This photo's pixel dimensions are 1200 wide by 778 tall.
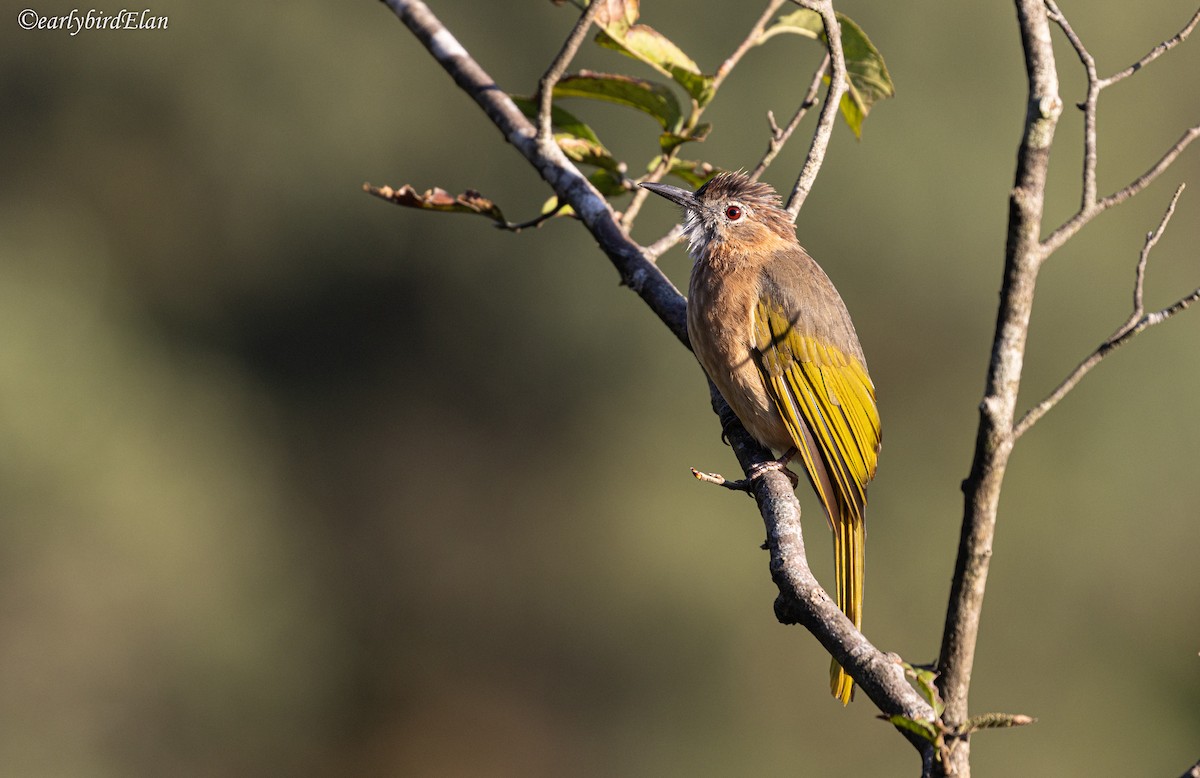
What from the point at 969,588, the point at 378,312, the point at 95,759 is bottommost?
the point at 95,759

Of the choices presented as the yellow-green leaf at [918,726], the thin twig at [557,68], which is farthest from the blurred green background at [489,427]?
the yellow-green leaf at [918,726]

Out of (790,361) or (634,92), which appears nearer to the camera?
(634,92)

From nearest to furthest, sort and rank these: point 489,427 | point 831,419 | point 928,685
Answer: point 928,685 → point 831,419 → point 489,427

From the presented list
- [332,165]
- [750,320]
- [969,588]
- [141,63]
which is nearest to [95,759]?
[332,165]

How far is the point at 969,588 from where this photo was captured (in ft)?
5.87

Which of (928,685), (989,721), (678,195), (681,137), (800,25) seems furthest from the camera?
(678,195)

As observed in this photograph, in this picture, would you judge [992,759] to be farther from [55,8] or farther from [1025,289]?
[55,8]

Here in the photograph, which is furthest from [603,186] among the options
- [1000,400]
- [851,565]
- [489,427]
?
[489,427]

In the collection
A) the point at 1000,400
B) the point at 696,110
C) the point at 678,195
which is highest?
the point at 696,110

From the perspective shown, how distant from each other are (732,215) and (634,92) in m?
0.86

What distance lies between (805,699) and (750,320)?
10.2 m

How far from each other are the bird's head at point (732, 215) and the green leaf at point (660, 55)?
0.78 meters

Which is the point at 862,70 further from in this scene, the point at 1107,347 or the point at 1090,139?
the point at 1107,347

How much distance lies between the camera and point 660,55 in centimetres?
328
